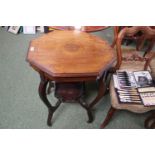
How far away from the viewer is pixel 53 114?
5.98 feet

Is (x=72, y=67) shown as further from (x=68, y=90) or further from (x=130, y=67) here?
(x=130, y=67)

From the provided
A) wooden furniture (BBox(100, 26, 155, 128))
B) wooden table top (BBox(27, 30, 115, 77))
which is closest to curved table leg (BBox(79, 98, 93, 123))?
wooden furniture (BBox(100, 26, 155, 128))

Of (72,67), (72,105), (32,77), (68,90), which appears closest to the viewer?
(72,67)

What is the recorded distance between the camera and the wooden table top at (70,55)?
1270mm

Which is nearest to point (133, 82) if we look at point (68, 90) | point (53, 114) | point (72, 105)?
point (68, 90)

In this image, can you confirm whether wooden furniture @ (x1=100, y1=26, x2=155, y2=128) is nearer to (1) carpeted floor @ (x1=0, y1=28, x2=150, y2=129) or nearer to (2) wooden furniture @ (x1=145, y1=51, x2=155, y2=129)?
(2) wooden furniture @ (x1=145, y1=51, x2=155, y2=129)

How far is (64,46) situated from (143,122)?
1081mm

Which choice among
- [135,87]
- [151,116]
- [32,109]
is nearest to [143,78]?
[135,87]

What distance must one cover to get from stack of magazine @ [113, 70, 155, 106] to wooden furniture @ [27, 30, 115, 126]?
154 mm

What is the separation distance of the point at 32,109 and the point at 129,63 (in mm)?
1043

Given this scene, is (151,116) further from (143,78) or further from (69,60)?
(69,60)

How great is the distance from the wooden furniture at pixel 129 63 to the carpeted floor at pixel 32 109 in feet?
0.68

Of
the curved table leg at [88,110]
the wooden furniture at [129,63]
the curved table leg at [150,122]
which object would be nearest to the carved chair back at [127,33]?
the wooden furniture at [129,63]

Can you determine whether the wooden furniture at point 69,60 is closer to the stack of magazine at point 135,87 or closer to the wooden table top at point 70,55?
the wooden table top at point 70,55
